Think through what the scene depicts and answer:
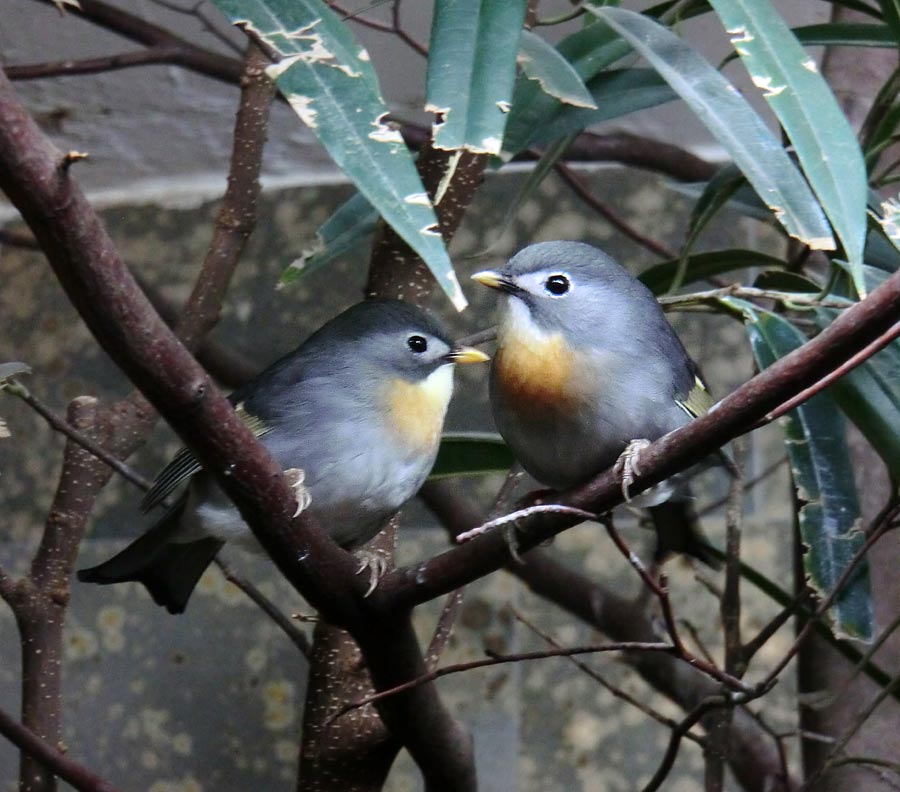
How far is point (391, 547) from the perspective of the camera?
135cm

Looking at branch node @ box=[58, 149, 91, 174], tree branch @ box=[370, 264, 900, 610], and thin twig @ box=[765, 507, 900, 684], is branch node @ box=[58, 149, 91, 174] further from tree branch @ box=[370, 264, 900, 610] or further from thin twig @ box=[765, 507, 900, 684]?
thin twig @ box=[765, 507, 900, 684]

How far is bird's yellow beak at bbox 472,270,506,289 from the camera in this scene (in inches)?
40.9

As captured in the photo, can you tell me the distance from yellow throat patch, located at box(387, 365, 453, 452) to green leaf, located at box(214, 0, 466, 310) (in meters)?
0.46

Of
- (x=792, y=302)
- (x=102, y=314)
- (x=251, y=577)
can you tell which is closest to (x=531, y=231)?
(x=251, y=577)

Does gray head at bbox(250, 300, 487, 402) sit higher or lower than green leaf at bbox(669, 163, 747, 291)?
lower

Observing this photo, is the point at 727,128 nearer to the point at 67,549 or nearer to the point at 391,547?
the point at 391,547

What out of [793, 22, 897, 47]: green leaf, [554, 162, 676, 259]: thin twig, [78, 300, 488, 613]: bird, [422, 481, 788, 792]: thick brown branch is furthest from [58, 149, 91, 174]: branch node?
[554, 162, 676, 259]: thin twig

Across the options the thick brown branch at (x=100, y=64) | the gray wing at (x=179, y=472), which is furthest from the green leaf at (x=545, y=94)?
the thick brown branch at (x=100, y=64)

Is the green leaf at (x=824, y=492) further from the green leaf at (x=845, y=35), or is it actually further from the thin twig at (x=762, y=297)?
the green leaf at (x=845, y=35)

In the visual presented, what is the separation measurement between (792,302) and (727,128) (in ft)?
0.98

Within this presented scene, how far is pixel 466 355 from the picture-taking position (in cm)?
123

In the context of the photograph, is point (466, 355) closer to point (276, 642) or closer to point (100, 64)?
point (100, 64)

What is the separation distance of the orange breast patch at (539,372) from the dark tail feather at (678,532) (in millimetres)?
286

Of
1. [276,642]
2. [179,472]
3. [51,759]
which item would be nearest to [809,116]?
[179,472]
